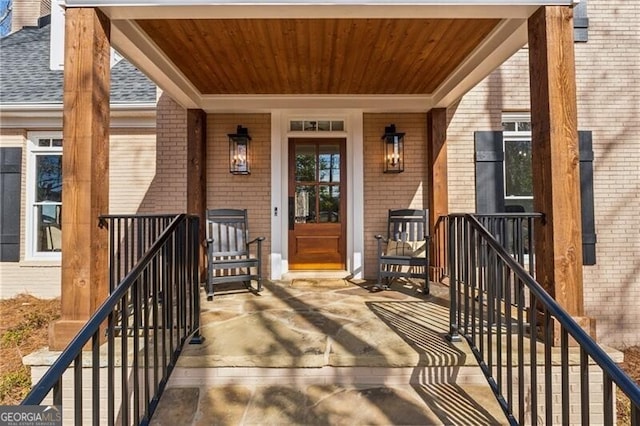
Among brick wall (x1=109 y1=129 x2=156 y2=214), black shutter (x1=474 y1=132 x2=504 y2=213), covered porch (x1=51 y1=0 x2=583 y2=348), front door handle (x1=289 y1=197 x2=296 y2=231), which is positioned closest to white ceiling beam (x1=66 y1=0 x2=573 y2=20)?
covered porch (x1=51 y1=0 x2=583 y2=348)

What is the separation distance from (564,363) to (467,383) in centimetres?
84

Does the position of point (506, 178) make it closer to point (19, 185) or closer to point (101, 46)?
point (101, 46)

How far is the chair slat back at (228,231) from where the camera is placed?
4133 mm

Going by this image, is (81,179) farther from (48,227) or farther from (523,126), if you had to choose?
(523,126)

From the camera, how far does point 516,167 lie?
4930mm

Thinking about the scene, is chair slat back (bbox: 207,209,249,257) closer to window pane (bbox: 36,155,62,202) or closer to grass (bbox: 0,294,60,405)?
grass (bbox: 0,294,60,405)

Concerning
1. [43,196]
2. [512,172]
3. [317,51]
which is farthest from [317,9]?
[43,196]

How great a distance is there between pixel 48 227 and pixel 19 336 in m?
1.65

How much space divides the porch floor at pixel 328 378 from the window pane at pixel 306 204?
7.33ft

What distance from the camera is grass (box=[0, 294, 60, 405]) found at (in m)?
3.51

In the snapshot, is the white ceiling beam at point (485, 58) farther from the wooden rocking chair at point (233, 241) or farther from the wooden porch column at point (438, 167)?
the wooden rocking chair at point (233, 241)

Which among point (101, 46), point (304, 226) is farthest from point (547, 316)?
point (304, 226)

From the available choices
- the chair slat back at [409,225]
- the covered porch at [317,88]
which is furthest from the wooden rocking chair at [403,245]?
the covered porch at [317,88]

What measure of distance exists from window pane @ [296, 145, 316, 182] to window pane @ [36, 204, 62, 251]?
3433mm
